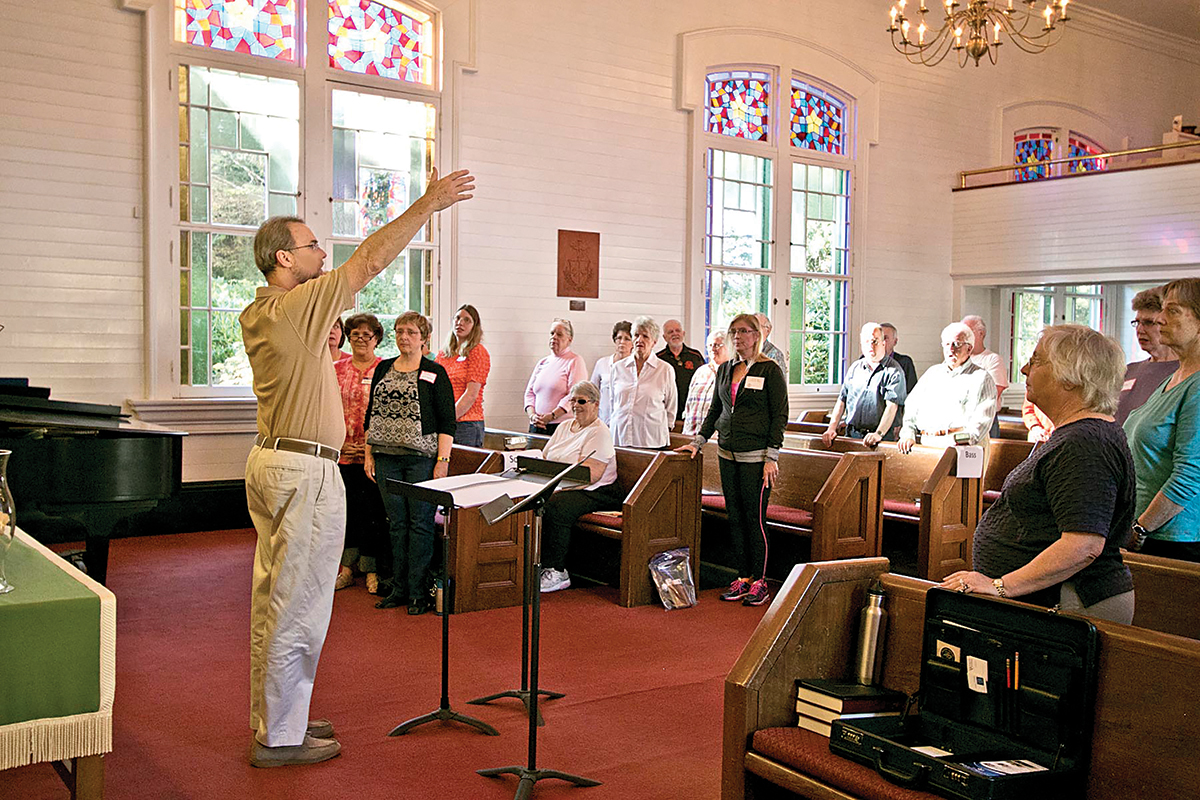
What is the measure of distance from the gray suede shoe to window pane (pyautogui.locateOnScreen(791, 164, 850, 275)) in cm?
848

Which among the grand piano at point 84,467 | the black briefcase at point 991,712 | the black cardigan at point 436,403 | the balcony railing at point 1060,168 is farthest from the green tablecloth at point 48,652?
the balcony railing at point 1060,168

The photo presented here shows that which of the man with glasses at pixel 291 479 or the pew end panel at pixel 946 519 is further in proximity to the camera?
the pew end panel at pixel 946 519

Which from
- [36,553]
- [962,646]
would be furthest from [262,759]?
[962,646]

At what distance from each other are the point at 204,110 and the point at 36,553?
6.03m

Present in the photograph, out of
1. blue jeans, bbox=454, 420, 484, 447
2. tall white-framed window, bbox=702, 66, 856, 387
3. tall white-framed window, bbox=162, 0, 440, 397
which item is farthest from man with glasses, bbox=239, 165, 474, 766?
tall white-framed window, bbox=702, 66, 856, 387

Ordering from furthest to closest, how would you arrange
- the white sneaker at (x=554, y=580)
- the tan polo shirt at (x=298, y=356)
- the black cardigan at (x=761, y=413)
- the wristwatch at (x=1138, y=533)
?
the white sneaker at (x=554, y=580), the black cardigan at (x=761, y=413), the wristwatch at (x=1138, y=533), the tan polo shirt at (x=298, y=356)

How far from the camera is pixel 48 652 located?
6.83 feet

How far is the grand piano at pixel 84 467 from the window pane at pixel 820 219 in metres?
7.73

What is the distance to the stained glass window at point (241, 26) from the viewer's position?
7.65 m

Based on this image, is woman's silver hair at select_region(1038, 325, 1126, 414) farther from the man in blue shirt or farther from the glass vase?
the man in blue shirt

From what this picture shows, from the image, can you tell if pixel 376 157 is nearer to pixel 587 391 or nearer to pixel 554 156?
pixel 554 156

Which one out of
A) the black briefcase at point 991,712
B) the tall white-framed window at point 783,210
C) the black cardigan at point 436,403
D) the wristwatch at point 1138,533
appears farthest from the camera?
the tall white-framed window at point 783,210

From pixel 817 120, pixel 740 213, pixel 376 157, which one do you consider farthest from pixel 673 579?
pixel 817 120

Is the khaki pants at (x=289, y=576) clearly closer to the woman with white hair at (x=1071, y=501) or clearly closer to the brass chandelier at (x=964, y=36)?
the woman with white hair at (x=1071, y=501)
